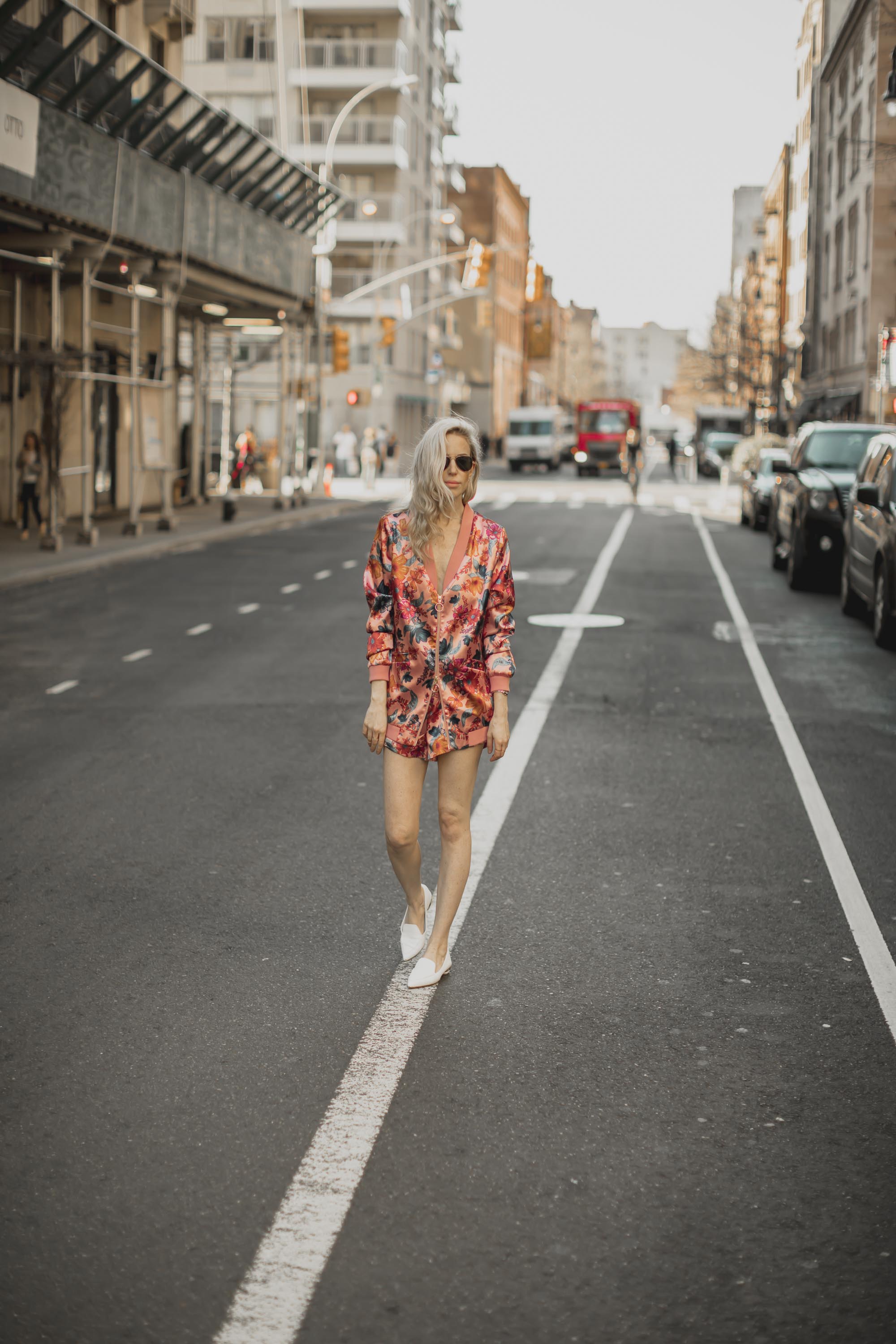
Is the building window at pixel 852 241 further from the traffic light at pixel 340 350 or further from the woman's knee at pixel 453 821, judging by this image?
the woman's knee at pixel 453 821

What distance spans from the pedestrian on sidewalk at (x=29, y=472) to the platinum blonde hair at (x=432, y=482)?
2138 cm

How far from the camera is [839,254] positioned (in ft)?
185

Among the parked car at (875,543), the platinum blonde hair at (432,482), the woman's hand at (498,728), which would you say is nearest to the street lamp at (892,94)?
the parked car at (875,543)

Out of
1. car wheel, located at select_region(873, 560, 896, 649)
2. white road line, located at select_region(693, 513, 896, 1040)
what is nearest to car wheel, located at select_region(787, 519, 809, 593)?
car wheel, located at select_region(873, 560, 896, 649)

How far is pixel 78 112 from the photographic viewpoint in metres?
23.6

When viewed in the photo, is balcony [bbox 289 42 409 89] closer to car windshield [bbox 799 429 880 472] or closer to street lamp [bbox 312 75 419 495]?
street lamp [bbox 312 75 419 495]

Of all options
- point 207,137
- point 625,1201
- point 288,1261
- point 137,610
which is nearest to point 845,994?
point 625,1201

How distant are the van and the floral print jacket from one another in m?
69.9

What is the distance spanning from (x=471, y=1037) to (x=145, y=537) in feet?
77.1

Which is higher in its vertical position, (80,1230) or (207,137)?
(207,137)

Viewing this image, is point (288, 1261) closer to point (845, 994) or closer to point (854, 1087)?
point (854, 1087)

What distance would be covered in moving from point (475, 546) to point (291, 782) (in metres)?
3.63

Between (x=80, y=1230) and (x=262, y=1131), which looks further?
(x=262, y=1131)

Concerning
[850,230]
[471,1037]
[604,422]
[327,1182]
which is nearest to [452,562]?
[471,1037]
